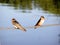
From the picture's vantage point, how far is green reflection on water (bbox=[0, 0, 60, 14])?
9656 mm

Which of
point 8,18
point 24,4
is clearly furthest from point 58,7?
point 8,18

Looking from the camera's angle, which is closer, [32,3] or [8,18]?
[8,18]

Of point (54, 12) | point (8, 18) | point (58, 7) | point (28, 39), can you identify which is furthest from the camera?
point (58, 7)

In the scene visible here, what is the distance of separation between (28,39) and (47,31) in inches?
21.7

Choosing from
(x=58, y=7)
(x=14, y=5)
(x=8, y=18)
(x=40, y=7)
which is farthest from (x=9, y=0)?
(x=8, y=18)

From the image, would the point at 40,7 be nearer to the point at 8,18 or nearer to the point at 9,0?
the point at 9,0

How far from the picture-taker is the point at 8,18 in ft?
22.2

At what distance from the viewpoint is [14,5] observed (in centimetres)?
1009

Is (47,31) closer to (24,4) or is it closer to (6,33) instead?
(6,33)

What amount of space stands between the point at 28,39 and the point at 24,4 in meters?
4.32

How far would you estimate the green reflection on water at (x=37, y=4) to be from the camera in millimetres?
9656

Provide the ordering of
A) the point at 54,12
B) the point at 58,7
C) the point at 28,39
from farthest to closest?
the point at 58,7, the point at 54,12, the point at 28,39

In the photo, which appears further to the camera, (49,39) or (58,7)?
(58,7)

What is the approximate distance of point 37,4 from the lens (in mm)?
10047
